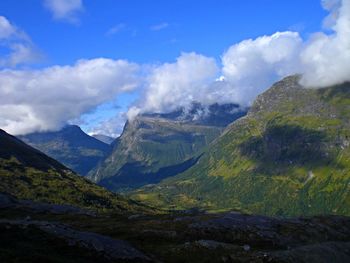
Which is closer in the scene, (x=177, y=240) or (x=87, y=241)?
(x=87, y=241)

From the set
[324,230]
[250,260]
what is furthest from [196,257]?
[324,230]

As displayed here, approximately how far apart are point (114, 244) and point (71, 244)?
24.2ft

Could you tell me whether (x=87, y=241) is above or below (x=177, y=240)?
above

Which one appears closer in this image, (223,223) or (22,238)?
(22,238)

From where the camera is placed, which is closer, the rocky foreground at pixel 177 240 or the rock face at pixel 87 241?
the rocky foreground at pixel 177 240

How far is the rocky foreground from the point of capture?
2928 inches

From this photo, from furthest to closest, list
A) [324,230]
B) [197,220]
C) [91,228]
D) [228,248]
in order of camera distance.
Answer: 1. [324,230]
2. [197,220]
3. [91,228]
4. [228,248]

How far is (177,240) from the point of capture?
110 meters

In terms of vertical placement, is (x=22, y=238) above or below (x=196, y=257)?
above

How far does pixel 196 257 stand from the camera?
291 feet

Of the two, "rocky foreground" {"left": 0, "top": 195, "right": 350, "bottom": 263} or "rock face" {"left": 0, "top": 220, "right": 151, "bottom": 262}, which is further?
"rock face" {"left": 0, "top": 220, "right": 151, "bottom": 262}

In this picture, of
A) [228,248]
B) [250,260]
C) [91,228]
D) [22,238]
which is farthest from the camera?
[91,228]

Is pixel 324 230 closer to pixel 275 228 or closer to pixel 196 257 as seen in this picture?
pixel 275 228

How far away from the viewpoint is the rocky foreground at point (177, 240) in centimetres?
7438
